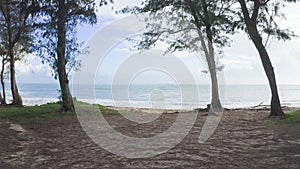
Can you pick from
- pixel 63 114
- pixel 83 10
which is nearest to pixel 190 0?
pixel 83 10

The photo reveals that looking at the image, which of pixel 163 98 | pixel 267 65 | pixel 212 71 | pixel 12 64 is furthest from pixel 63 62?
pixel 163 98

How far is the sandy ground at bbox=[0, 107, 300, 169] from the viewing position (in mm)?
6730

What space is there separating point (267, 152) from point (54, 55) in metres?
12.0

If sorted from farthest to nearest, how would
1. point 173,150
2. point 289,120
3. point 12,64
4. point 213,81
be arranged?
1. point 12,64
2. point 213,81
3. point 289,120
4. point 173,150

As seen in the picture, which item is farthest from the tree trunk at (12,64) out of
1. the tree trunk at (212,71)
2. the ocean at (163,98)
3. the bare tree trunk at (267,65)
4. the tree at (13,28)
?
the bare tree trunk at (267,65)

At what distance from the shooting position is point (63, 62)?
16703 millimetres

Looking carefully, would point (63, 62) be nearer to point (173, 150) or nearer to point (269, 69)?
point (269, 69)

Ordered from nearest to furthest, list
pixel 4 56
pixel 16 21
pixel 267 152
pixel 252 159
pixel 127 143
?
1. pixel 252 159
2. pixel 267 152
3. pixel 127 143
4. pixel 16 21
5. pixel 4 56

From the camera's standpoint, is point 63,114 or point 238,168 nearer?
point 238,168

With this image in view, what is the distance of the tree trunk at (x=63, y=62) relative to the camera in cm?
1590

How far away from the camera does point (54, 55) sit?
16.8 m

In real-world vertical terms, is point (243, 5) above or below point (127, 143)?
above

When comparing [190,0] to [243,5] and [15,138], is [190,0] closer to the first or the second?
[243,5]

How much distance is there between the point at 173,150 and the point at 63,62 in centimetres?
1016
